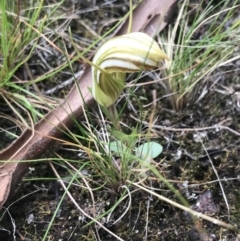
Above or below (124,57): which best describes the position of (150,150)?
below

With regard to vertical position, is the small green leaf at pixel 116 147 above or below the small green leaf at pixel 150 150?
above

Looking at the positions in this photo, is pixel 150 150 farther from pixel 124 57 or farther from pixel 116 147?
pixel 124 57

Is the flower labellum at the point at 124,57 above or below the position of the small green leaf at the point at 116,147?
above

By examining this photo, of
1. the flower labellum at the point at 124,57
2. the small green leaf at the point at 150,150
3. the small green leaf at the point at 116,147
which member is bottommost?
the small green leaf at the point at 150,150

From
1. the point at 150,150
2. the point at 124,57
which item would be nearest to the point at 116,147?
the point at 150,150

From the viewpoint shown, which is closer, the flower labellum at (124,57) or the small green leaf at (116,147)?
the flower labellum at (124,57)

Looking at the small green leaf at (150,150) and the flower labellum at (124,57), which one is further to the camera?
the small green leaf at (150,150)
